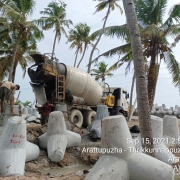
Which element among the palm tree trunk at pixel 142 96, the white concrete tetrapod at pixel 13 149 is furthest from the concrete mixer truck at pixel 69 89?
the palm tree trunk at pixel 142 96

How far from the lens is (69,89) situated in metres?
12.8

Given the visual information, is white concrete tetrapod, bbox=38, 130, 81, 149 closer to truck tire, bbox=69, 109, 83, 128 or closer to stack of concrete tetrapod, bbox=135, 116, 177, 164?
stack of concrete tetrapod, bbox=135, 116, 177, 164

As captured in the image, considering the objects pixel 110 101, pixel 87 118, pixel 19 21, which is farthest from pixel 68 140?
pixel 19 21

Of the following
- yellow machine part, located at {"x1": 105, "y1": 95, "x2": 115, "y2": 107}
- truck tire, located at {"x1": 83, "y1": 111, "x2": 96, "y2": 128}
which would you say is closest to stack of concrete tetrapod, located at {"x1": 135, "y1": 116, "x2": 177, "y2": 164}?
truck tire, located at {"x1": 83, "y1": 111, "x2": 96, "y2": 128}

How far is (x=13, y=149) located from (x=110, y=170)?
2968mm

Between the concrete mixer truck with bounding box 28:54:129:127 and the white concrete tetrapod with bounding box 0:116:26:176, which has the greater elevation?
the concrete mixer truck with bounding box 28:54:129:127

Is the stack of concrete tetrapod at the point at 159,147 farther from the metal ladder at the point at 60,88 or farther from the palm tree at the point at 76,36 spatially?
the palm tree at the point at 76,36

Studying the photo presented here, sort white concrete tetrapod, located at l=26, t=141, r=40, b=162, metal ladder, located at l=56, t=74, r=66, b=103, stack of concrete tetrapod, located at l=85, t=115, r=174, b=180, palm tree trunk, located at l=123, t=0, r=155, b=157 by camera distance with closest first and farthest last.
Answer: stack of concrete tetrapod, located at l=85, t=115, r=174, b=180 → palm tree trunk, located at l=123, t=0, r=155, b=157 → white concrete tetrapod, located at l=26, t=141, r=40, b=162 → metal ladder, located at l=56, t=74, r=66, b=103

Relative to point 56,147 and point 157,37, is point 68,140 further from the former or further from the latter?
point 157,37

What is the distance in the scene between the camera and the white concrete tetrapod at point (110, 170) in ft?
15.4

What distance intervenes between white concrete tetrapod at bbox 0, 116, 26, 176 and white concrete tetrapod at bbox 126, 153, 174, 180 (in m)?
2.79

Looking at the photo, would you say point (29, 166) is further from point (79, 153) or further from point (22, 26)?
point (22, 26)

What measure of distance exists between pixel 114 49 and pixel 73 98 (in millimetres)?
4556

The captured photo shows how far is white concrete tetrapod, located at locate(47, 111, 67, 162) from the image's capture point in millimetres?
8008
